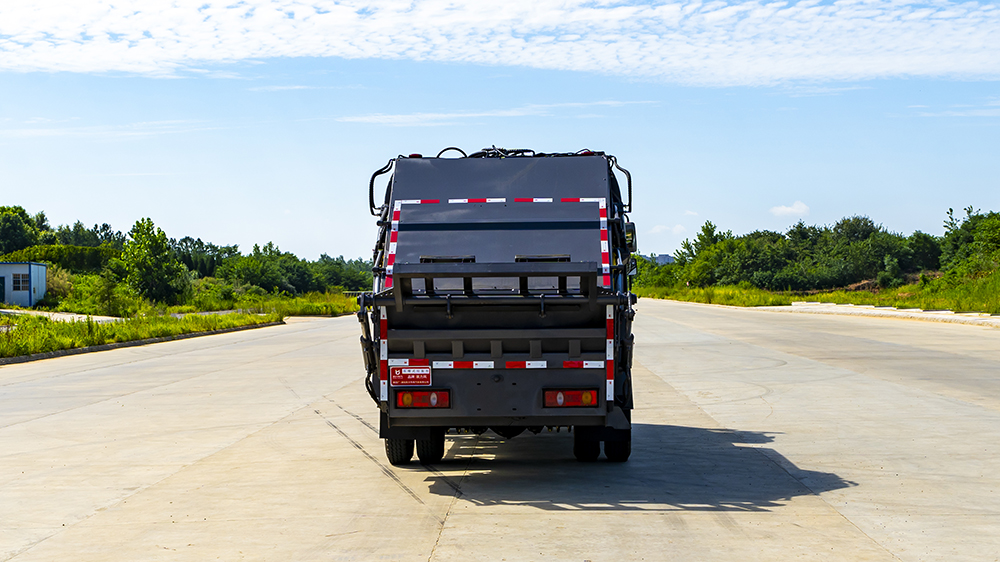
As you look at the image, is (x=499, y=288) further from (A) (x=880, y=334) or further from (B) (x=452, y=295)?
(A) (x=880, y=334)

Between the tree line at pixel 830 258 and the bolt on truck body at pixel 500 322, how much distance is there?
53168mm

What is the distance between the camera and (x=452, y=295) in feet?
25.0

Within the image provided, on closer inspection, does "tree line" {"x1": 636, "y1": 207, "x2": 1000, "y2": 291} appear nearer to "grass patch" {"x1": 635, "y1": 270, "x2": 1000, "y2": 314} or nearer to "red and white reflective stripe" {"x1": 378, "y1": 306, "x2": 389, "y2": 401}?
"grass patch" {"x1": 635, "y1": 270, "x2": 1000, "y2": 314}

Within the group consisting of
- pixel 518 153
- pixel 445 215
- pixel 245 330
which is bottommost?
pixel 245 330

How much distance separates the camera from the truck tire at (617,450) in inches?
337

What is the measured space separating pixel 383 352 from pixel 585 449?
2405mm

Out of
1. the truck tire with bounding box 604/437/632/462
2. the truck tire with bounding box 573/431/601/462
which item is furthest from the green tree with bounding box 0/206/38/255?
the truck tire with bounding box 604/437/632/462

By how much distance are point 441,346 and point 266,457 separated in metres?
2.93

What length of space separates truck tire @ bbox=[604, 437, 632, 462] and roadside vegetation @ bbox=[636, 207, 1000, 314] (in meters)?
34.2

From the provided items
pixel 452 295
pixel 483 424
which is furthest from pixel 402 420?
pixel 452 295

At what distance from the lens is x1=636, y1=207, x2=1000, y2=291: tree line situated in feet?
262

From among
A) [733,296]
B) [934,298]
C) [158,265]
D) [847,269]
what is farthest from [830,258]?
[158,265]

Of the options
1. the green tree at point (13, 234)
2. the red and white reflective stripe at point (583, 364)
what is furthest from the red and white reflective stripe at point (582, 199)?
the green tree at point (13, 234)

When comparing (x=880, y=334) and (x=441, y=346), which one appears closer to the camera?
(x=441, y=346)
